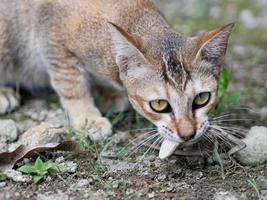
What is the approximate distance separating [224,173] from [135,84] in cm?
73

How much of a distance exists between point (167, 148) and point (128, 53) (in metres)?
0.59

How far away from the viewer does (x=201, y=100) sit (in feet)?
11.2

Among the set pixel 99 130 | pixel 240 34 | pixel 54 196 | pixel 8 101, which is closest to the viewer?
pixel 54 196

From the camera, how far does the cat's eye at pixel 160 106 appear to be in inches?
132

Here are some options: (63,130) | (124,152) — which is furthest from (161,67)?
(63,130)

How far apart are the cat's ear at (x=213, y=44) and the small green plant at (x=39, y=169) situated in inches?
40.1

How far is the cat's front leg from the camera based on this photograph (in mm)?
4098

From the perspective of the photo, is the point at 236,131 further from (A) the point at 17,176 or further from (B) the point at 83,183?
(A) the point at 17,176

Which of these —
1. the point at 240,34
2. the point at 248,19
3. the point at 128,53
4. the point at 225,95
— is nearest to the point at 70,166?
the point at 128,53

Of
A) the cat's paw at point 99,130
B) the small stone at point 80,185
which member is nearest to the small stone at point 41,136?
the cat's paw at point 99,130

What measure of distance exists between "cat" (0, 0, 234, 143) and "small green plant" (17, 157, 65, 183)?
570 millimetres

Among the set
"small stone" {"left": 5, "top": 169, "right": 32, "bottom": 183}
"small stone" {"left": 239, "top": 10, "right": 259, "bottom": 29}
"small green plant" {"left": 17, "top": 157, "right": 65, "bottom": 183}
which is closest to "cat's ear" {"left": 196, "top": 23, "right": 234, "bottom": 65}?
"small green plant" {"left": 17, "top": 157, "right": 65, "bottom": 183}

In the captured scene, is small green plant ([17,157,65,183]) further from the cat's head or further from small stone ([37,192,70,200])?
the cat's head

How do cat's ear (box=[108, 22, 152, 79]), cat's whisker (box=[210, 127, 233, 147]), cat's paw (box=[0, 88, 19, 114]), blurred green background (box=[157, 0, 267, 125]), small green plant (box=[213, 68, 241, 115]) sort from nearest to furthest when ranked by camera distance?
cat's ear (box=[108, 22, 152, 79]) → cat's whisker (box=[210, 127, 233, 147]) → small green plant (box=[213, 68, 241, 115]) → cat's paw (box=[0, 88, 19, 114]) → blurred green background (box=[157, 0, 267, 125])
